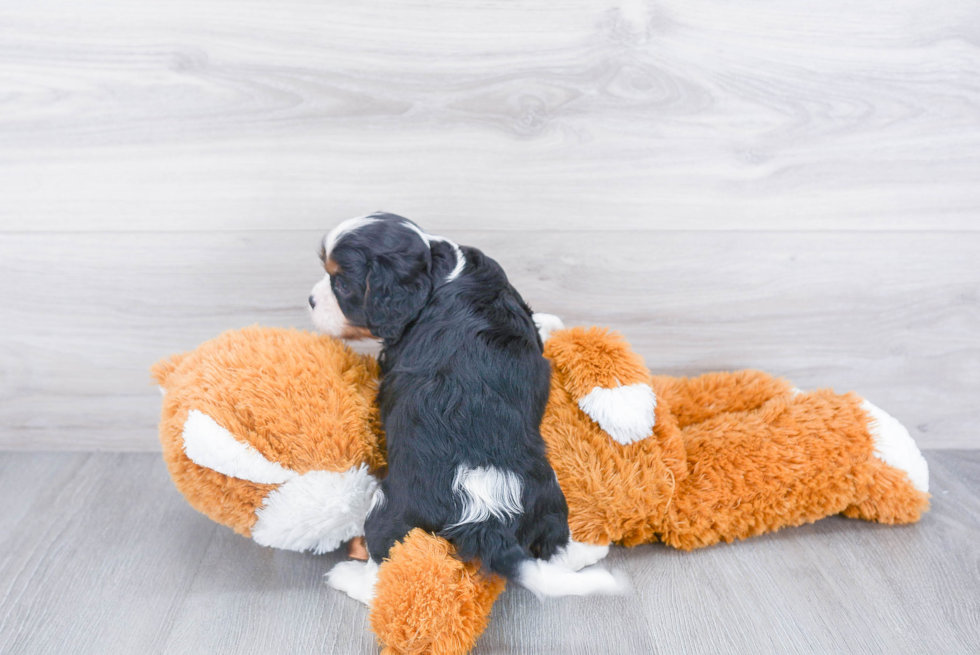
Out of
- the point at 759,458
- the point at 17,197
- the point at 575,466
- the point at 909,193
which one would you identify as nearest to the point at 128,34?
the point at 17,197

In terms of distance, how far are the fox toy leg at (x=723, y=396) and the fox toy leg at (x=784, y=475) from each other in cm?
5

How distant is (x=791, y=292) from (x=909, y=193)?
0.94ft

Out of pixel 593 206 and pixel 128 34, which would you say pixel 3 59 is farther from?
pixel 593 206

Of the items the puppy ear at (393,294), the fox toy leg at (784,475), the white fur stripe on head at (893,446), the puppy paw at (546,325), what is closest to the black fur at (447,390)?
the puppy ear at (393,294)

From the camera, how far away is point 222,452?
3.34 ft

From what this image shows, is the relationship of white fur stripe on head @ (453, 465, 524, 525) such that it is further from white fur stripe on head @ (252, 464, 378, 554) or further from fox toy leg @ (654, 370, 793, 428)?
fox toy leg @ (654, 370, 793, 428)

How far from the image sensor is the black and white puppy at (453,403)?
0.93 metres

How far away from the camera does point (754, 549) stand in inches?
46.1

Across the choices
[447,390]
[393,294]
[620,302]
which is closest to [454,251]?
[393,294]

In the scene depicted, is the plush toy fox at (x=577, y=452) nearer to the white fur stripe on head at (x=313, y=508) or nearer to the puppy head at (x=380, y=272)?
the white fur stripe on head at (x=313, y=508)

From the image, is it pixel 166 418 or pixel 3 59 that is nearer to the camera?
pixel 166 418

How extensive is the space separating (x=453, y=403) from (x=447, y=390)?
0.8 inches

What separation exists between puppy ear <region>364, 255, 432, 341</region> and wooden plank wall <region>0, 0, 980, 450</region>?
1.11ft

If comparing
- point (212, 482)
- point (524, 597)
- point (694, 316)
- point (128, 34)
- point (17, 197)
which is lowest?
point (524, 597)
